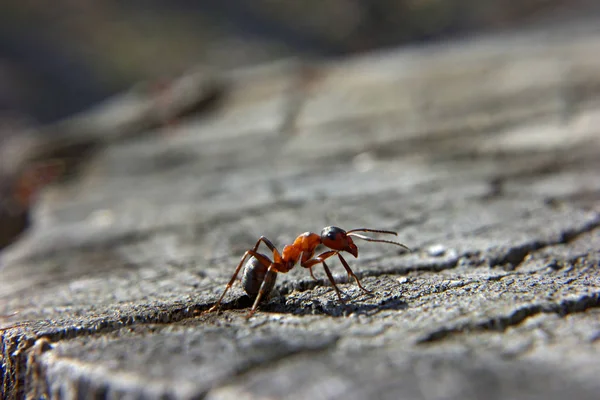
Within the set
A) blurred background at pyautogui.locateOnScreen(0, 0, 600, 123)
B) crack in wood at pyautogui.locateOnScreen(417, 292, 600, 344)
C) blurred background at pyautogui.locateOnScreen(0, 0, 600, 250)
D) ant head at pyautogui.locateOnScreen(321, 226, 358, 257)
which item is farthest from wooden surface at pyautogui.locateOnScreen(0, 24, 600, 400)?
blurred background at pyautogui.locateOnScreen(0, 0, 600, 123)

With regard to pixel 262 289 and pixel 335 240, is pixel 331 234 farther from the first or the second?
pixel 262 289

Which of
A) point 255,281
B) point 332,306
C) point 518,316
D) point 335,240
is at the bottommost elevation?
point 518,316

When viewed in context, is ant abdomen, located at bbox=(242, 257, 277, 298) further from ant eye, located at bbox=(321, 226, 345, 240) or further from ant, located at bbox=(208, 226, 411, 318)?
ant eye, located at bbox=(321, 226, 345, 240)

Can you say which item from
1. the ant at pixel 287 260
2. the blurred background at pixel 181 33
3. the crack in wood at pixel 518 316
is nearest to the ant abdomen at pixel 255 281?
the ant at pixel 287 260

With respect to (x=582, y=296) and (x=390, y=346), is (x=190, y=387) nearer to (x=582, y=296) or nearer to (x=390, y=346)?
(x=390, y=346)

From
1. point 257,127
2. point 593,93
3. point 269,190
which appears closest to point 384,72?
point 257,127

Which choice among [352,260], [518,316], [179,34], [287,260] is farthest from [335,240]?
[179,34]
